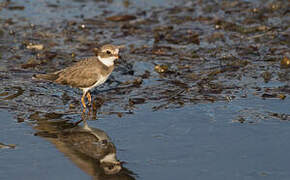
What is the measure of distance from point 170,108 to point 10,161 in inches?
117

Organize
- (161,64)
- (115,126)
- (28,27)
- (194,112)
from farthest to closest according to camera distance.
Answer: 1. (28,27)
2. (161,64)
3. (194,112)
4. (115,126)

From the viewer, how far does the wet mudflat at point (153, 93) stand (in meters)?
6.15

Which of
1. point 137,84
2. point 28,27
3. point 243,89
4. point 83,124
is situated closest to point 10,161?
point 83,124

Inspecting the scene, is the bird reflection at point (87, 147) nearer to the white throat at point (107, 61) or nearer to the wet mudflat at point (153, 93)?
the wet mudflat at point (153, 93)

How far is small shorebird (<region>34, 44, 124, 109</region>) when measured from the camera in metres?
8.51

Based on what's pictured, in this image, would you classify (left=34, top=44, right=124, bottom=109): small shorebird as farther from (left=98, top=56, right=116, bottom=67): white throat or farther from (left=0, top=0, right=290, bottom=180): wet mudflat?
(left=0, top=0, right=290, bottom=180): wet mudflat

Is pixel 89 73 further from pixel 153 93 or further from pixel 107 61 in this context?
pixel 153 93

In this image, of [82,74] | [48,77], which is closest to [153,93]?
[82,74]

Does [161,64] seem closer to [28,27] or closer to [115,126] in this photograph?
[115,126]

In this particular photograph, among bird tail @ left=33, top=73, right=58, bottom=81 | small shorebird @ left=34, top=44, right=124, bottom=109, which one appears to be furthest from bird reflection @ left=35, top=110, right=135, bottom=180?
bird tail @ left=33, top=73, right=58, bottom=81

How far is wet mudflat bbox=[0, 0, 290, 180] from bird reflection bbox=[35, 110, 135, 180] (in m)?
0.02

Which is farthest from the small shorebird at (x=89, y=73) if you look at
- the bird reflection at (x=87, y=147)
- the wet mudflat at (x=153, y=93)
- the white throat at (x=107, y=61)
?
the bird reflection at (x=87, y=147)

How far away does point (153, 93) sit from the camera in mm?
8766

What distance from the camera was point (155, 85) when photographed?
30.1ft
